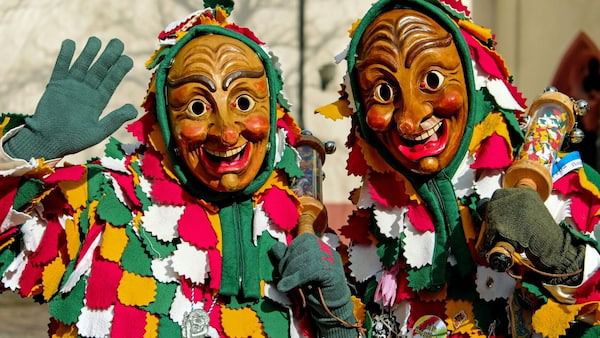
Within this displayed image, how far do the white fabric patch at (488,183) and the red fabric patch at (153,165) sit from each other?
3.31 ft

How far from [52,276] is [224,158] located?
659mm

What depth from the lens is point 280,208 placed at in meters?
3.51

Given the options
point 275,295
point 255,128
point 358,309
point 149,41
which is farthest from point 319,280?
point 149,41

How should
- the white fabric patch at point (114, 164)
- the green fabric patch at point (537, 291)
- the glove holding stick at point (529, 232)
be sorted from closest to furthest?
the glove holding stick at point (529, 232) → the green fabric patch at point (537, 291) → the white fabric patch at point (114, 164)

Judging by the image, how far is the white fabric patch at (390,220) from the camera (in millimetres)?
3496

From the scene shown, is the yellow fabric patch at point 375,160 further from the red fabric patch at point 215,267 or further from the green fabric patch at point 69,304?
the green fabric patch at point 69,304

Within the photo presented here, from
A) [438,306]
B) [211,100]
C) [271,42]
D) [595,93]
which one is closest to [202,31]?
[211,100]

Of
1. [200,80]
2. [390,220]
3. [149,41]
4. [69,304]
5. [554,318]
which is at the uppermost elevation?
[149,41]

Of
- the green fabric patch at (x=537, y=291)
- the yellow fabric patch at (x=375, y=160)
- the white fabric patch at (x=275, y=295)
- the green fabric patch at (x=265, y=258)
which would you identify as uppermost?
the yellow fabric patch at (x=375, y=160)

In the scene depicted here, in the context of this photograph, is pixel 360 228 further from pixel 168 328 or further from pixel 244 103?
pixel 168 328

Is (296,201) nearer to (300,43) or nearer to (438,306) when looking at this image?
(438,306)

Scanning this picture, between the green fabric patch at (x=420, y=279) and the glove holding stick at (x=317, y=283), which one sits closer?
the glove holding stick at (x=317, y=283)

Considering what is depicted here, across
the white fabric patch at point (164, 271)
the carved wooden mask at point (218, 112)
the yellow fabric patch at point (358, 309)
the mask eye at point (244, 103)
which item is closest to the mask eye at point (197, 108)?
the carved wooden mask at point (218, 112)

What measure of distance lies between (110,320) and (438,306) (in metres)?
1.04
